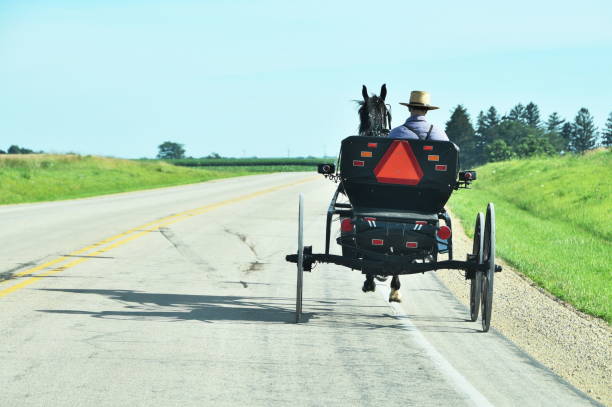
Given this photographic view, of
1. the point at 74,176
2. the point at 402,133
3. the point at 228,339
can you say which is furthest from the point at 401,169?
the point at 74,176

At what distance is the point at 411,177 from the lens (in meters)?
9.52

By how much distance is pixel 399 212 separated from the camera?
32.2 ft

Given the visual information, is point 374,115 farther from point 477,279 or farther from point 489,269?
point 489,269

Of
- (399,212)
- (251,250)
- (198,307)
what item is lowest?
(251,250)

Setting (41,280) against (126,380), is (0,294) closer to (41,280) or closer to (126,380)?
(41,280)

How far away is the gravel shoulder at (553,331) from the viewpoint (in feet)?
25.1

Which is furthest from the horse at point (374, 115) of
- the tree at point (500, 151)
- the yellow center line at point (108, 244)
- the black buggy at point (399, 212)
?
the tree at point (500, 151)

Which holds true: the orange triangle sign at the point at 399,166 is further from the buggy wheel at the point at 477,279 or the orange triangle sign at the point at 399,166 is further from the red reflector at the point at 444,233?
the buggy wheel at the point at 477,279

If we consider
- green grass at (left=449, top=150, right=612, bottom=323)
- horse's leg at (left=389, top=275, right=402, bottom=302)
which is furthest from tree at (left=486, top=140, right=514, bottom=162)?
horse's leg at (left=389, top=275, right=402, bottom=302)

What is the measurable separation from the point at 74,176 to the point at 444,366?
4806 centimetres

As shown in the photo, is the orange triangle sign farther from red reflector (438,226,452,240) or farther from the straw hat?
the straw hat

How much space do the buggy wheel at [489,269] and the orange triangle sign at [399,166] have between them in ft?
2.89

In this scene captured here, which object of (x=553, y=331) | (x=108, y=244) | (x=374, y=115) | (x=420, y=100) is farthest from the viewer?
(x=108, y=244)

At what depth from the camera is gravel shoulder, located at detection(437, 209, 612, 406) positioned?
7.66 m
